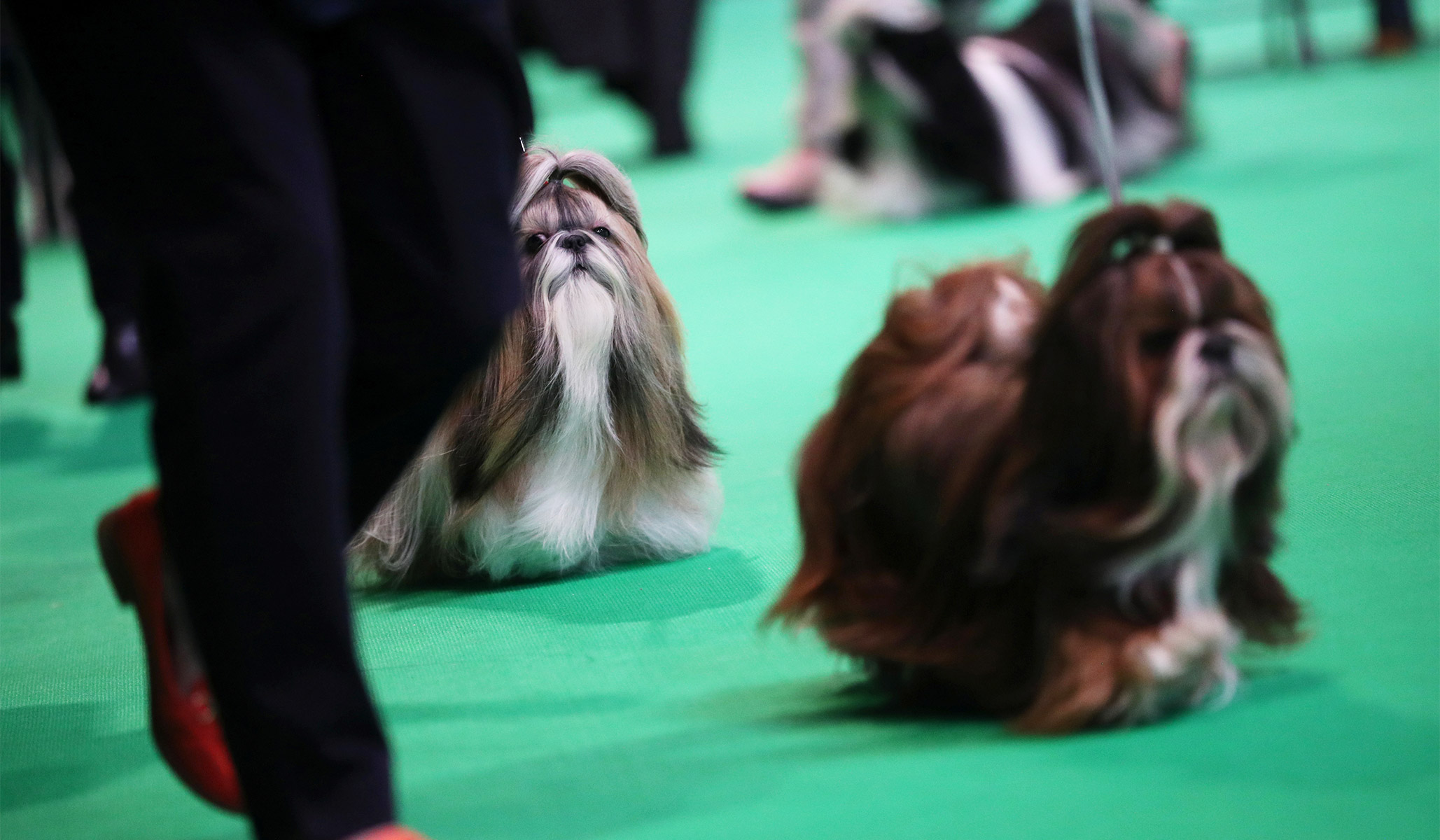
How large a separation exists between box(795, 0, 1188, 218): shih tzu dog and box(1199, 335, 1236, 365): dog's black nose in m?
3.97

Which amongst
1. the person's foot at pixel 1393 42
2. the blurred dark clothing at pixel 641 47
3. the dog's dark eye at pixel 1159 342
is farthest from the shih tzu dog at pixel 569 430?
the person's foot at pixel 1393 42

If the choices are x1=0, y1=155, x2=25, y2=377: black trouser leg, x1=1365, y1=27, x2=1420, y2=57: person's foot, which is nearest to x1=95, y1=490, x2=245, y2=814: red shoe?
x1=0, y1=155, x2=25, y2=377: black trouser leg

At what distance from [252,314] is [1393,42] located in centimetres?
709

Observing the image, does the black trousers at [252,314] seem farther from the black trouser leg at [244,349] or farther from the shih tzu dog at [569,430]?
the shih tzu dog at [569,430]

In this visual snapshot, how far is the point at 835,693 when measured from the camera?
82.4 inches

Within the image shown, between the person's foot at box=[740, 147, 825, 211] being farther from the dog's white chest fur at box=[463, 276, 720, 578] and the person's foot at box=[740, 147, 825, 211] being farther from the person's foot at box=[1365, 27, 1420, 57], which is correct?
the dog's white chest fur at box=[463, 276, 720, 578]

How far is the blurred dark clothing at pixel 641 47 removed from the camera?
7.32m

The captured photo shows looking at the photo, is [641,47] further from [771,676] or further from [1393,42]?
[771,676]

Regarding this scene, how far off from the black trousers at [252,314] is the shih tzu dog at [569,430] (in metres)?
1.09

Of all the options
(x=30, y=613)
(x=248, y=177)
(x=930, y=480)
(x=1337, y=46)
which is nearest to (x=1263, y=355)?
(x=930, y=480)

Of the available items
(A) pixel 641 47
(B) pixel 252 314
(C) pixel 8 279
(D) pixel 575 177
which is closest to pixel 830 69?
(A) pixel 641 47

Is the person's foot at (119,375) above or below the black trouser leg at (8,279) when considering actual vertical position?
below

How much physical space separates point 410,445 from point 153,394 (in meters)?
0.32

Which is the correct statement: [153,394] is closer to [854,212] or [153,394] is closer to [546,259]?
[546,259]
